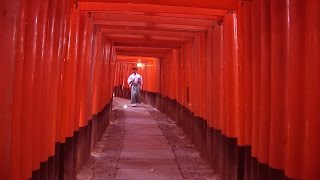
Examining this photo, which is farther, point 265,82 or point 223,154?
point 223,154

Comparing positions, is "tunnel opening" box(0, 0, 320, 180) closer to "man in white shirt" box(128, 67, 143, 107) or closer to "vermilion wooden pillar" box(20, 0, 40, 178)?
"vermilion wooden pillar" box(20, 0, 40, 178)

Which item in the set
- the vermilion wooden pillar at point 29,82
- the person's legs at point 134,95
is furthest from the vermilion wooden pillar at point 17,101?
the person's legs at point 134,95

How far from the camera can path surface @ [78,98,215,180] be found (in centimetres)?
686

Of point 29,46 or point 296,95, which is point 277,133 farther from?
point 29,46

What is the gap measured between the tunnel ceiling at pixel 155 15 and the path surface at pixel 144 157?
2.76m

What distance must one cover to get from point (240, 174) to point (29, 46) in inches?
134

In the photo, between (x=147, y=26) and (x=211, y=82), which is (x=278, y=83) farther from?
(x=147, y=26)

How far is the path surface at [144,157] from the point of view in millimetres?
6859

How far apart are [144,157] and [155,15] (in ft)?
10.2

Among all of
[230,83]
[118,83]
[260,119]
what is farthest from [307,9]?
[118,83]

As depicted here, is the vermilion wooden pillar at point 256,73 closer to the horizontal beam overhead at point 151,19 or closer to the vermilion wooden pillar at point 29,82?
the vermilion wooden pillar at point 29,82

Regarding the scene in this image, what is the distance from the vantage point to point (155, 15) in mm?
6977

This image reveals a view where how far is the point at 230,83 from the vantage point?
5699 mm

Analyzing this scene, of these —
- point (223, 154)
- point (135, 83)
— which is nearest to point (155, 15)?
point (223, 154)
